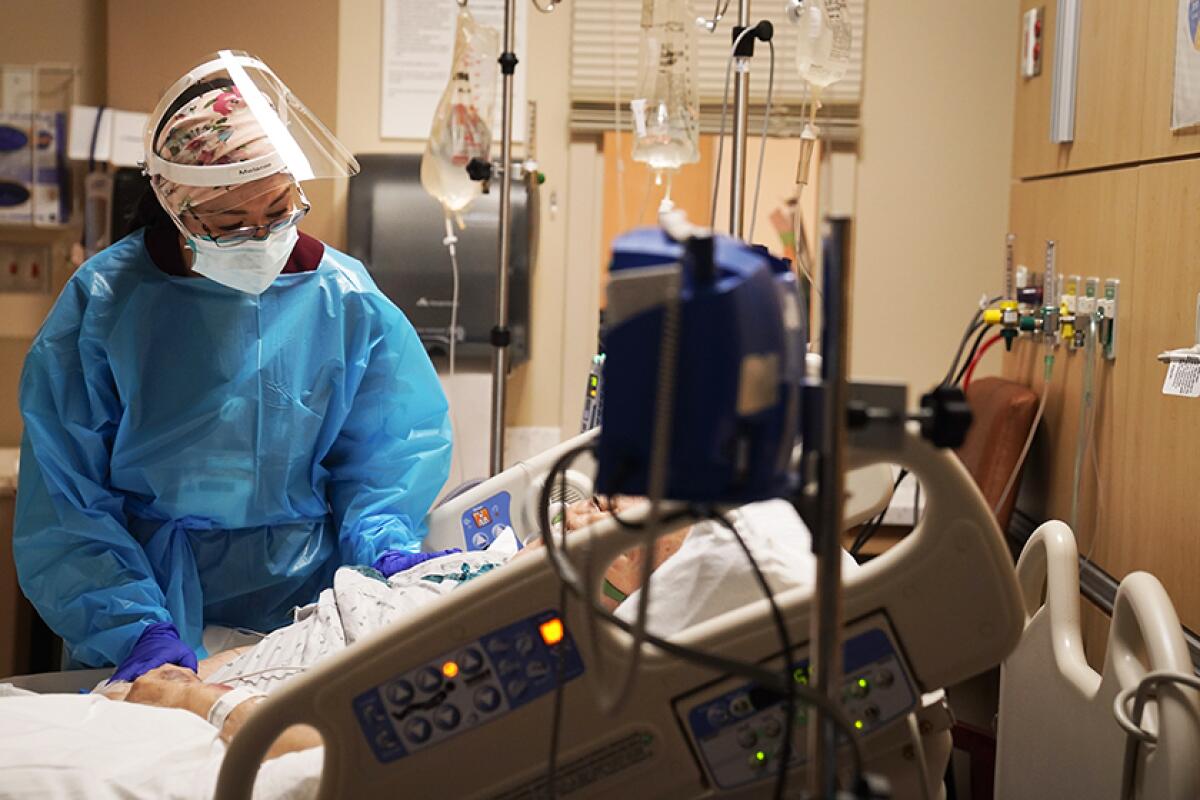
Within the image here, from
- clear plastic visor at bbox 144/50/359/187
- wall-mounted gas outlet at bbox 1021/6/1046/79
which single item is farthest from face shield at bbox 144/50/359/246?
wall-mounted gas outlet at bbox 1021/6/1046/79

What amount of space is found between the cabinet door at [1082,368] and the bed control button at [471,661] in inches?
76.8

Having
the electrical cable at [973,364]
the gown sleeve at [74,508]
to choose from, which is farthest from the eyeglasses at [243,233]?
the electrical cable at [973,364]

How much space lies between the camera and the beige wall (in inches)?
153

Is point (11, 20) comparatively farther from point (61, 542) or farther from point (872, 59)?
point (872, 59)

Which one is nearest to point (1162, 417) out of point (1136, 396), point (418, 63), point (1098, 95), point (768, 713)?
point (1136, 396)

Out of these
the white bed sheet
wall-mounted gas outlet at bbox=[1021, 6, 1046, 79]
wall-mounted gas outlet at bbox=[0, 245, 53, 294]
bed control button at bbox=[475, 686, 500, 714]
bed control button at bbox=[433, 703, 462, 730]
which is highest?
wall-mounted gas outlet at bbox=[1021, 6, 1046, 79]

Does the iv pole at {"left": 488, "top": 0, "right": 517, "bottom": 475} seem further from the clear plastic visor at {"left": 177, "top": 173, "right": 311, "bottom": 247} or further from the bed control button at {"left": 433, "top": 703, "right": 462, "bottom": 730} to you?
the bed control button at {"left": 433, "top": 703, "right": 462, "bottom": 730}

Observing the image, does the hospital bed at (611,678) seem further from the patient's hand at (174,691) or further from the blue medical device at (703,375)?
the patient's hand at (174,691)

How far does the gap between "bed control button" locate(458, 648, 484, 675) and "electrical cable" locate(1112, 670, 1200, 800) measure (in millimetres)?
751

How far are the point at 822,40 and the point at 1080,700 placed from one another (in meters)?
1.48

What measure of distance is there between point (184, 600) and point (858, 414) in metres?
1.69

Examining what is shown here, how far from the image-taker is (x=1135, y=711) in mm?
1469

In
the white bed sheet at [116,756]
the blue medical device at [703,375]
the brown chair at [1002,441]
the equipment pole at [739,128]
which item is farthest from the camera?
the brown chair at [1002,441]

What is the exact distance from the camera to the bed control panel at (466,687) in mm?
1236
